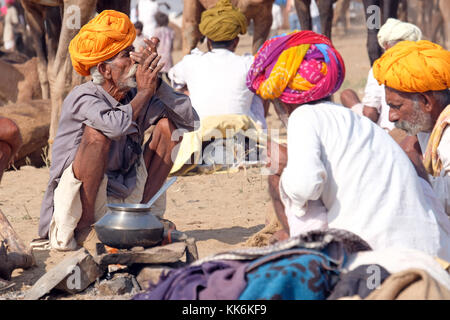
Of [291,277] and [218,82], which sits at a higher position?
[291,277]

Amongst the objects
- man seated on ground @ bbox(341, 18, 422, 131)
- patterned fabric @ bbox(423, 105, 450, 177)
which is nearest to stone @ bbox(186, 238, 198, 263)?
patterned fabric @ bbox(423, 105, 450, 177)

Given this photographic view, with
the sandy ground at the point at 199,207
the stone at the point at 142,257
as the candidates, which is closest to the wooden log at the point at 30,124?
the sandy ground at the point at 199,207

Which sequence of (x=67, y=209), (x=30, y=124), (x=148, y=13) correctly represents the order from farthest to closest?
1. (x=148, y=13)
2. (x=30, y=124)
3. (x=67, y=209)

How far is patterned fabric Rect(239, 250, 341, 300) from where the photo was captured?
92.7 inches

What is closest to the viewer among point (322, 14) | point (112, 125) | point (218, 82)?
point (112, 125)

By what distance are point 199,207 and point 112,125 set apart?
1.60 m

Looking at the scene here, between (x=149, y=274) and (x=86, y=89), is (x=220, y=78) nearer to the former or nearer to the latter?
(x=86, y=89)

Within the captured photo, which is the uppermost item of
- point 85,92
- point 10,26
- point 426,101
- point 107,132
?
point 426,101

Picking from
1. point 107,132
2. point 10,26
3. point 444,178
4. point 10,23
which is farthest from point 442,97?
point 10,23

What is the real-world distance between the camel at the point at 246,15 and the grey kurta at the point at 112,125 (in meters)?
4.74

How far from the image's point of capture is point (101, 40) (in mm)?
4105

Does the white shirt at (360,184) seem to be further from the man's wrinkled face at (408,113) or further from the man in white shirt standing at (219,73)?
the man in white shirt standing at (219,73)

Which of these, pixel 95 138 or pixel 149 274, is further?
pixel 95 138
